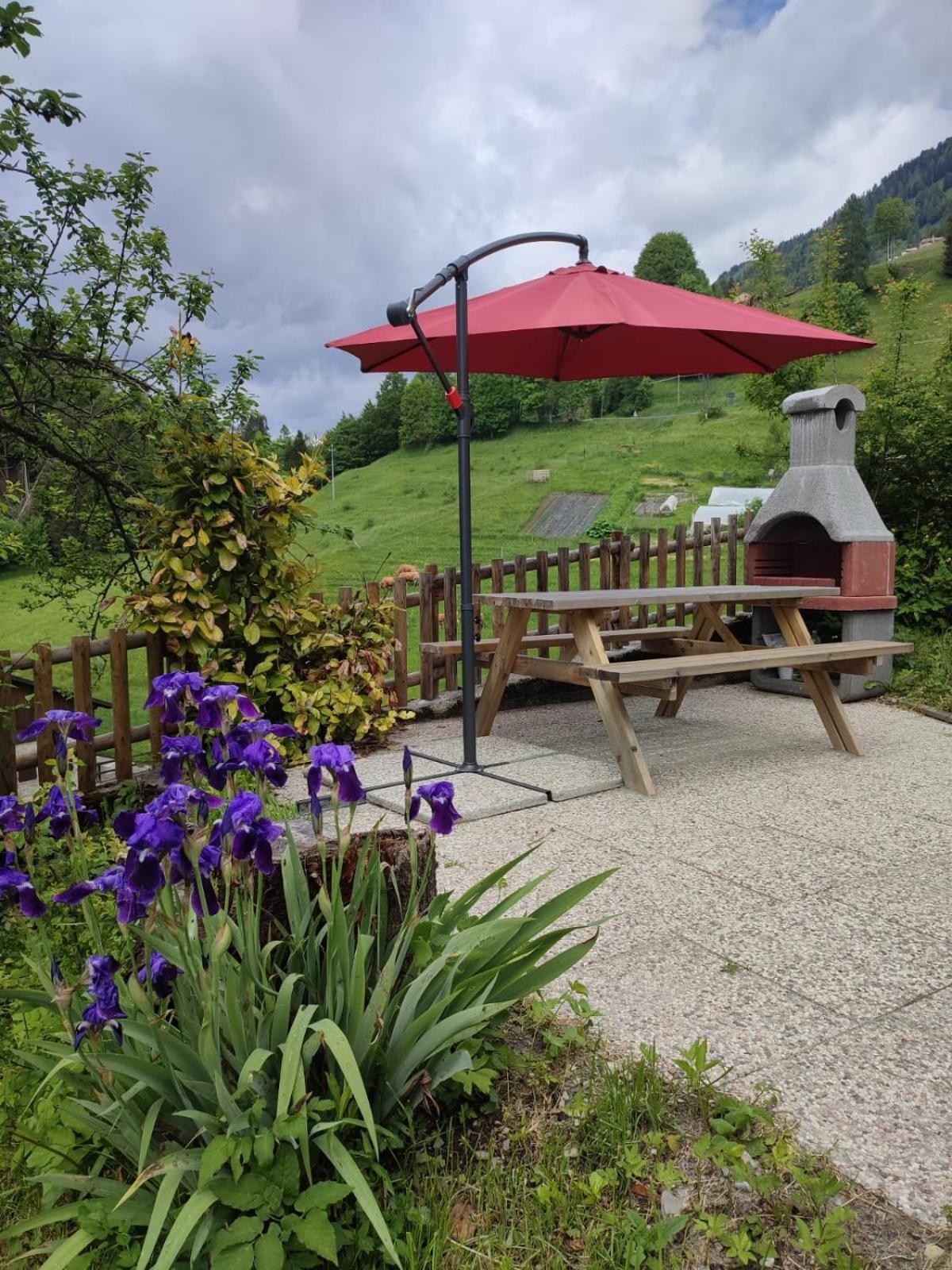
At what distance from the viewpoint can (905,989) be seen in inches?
93.8

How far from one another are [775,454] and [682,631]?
25.5ft

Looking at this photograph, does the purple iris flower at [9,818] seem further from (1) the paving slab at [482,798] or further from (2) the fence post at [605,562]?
→ (2) the fence post at [605,562]

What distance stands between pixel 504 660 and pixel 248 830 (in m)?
3.62

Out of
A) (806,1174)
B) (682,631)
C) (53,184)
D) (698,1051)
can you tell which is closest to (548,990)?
(698,1051)

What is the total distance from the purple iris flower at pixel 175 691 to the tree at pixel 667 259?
232ft

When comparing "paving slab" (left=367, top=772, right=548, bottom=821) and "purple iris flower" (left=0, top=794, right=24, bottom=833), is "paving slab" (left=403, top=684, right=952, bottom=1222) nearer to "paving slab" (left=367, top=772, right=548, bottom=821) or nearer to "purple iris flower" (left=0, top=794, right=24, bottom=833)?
"paving slab" (left=367, top=772, right=548, bottom=821)

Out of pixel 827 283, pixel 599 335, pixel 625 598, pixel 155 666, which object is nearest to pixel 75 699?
pixel 155 666

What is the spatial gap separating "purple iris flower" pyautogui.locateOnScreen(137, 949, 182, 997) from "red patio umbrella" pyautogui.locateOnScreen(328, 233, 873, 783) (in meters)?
2.55

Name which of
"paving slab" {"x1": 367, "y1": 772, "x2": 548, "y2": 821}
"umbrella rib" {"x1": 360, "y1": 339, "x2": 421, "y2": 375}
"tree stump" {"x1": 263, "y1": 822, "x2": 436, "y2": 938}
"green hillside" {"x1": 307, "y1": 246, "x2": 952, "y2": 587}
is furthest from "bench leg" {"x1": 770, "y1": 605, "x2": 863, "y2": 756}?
"green hillside" {"x1": 307, "y1": 246, "x2": 952, "y2": 587}

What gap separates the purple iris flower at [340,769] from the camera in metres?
1.51

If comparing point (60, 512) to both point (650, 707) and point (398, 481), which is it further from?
point (398, 481)

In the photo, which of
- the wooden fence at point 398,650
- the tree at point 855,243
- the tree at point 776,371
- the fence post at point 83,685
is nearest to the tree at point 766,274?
the tree at point 776,371

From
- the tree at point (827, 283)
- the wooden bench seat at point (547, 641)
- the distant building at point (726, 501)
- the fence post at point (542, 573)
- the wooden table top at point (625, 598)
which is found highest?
the tree at point (827, 283)

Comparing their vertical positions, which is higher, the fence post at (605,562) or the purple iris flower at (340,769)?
the fence post at (605,562)
